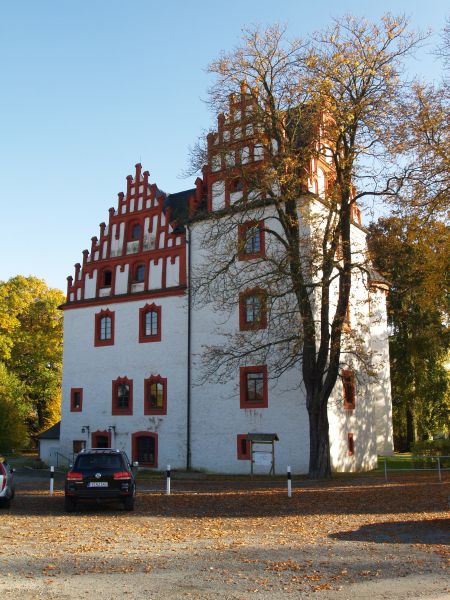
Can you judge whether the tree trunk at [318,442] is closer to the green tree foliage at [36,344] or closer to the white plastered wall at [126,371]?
the white plastered wall at [126,371]

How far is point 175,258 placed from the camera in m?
32.4

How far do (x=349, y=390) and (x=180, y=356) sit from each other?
26.8 ft

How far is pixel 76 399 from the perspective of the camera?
3484cm

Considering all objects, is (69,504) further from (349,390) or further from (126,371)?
(349,390)

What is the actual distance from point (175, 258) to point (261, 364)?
739cm

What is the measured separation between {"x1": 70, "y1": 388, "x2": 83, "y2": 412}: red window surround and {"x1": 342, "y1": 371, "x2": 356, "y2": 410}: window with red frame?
547 inches

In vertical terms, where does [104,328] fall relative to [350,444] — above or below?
above

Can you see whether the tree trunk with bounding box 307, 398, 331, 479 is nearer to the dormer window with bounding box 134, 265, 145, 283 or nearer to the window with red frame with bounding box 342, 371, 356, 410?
the window with red frame with bounding box 342, 371, 356, 410

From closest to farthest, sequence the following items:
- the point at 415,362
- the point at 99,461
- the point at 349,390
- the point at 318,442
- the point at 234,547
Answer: the point at 234,547 → the point at 99,461 → the point at 318,442 → the point at 349,390 → the point at 415,362

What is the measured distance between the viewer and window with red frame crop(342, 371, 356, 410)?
2988cm

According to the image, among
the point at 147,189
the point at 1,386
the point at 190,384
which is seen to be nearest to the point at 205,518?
the point at 190,384

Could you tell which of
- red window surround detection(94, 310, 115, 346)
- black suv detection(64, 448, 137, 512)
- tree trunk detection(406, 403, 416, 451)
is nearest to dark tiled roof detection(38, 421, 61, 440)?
red window surround detection(94, 310, 115, 346)

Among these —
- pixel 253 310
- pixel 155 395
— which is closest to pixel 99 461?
pixel 253 310

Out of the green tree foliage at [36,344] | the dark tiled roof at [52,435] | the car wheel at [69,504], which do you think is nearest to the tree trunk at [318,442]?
the car wheel at [69,504]
